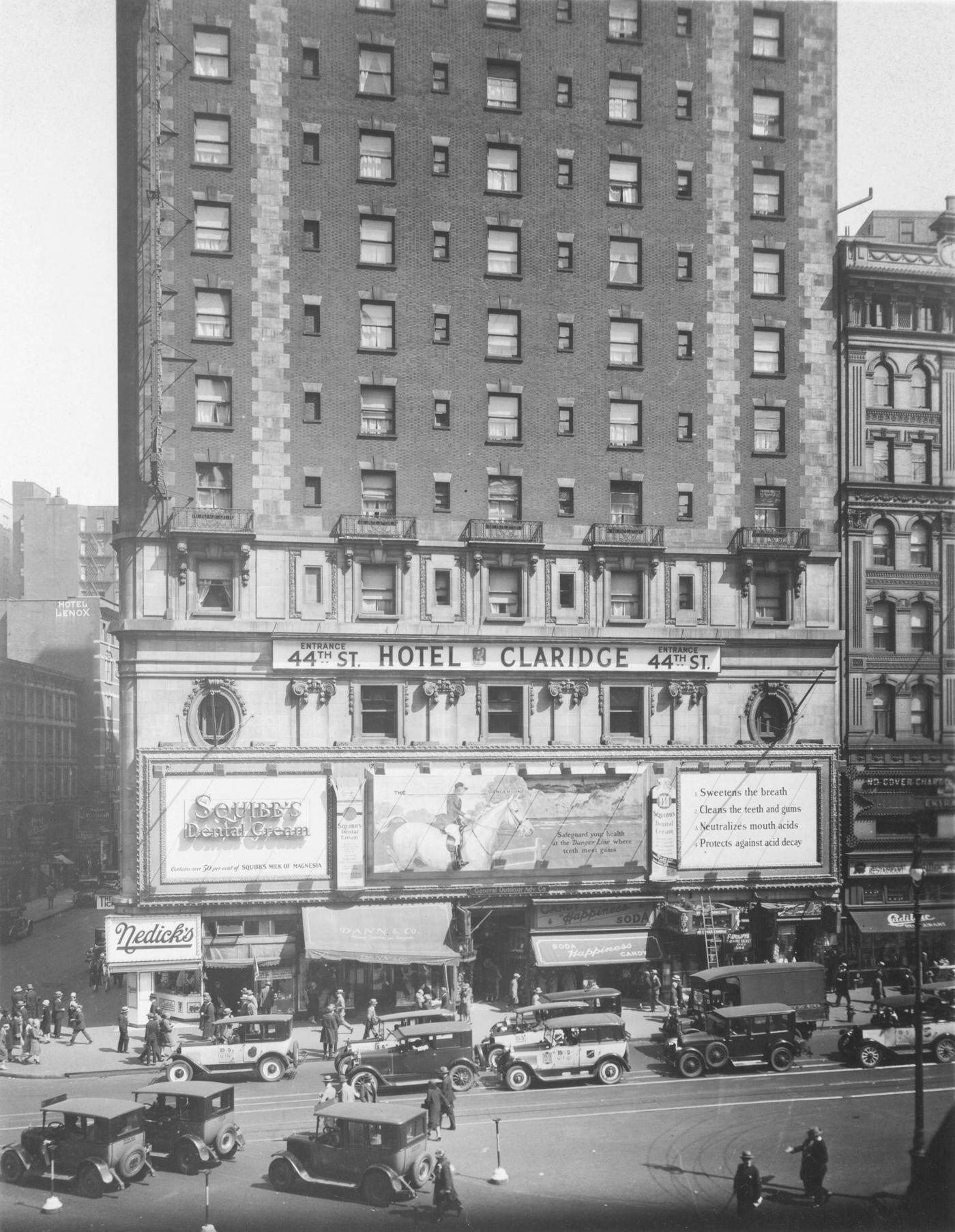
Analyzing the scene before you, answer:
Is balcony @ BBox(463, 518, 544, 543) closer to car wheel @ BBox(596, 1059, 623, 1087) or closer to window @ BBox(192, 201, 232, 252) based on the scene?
window @ BBox(192, 201, 232, 252)

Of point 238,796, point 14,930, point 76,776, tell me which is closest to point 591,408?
point 238,796

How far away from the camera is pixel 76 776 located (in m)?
75.9

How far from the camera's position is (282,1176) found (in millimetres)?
24031

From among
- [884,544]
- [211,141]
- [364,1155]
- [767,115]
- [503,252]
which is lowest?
[364,1155]

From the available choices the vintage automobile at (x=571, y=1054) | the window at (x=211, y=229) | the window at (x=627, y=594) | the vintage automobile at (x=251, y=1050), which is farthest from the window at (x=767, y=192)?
the vintage automobile at (x=251, y=1050)

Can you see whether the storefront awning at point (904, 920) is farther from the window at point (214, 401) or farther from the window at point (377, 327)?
the window at point (214, 401)

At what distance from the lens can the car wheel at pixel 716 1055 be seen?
32.0m

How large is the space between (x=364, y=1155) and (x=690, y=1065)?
39.3 feet

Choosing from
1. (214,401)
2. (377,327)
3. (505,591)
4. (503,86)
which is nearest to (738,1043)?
(505,591)

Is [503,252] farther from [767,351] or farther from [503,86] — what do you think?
[767,351]

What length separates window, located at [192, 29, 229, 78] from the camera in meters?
39.7

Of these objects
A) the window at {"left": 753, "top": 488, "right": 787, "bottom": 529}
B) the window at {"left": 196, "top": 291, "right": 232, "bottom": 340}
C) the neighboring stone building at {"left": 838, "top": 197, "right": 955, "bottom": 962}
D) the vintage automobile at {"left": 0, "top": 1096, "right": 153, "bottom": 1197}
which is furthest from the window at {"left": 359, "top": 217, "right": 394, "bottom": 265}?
the vintage automobile at {"left": 0, "top": 1096, "right": 153, "bottom": 1197}

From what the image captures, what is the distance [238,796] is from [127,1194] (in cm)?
1656

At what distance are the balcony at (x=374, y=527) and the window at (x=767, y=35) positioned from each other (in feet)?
76.1
